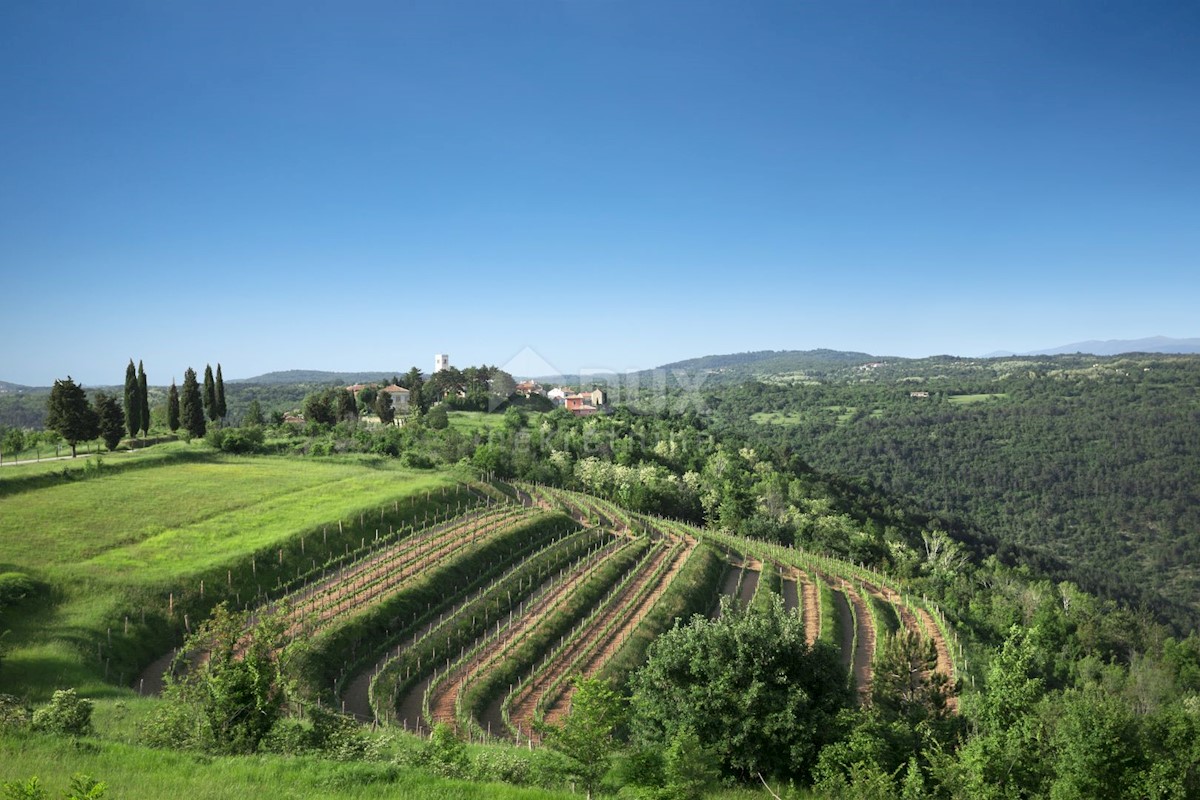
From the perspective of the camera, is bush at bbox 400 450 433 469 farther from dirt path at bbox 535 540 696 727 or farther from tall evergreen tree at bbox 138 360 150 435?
dirt path at bbox 535 540 696 727

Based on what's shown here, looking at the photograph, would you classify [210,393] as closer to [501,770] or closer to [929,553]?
[501,770]

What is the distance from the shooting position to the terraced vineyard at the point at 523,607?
87.7 feet

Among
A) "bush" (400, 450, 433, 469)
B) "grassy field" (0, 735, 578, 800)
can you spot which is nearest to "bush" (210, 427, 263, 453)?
"bush" (400, 450, 433, 469)

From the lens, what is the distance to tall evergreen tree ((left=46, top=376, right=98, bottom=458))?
51750 millimetres

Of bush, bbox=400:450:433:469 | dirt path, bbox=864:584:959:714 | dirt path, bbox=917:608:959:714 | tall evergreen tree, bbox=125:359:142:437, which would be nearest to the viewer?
dirt path, bbox=917:608:959:714

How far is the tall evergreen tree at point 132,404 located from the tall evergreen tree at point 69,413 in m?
6.73

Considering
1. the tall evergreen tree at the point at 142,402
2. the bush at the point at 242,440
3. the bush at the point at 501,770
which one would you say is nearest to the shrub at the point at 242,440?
the bush at the point at 242,440

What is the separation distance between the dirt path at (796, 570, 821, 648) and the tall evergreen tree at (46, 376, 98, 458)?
5625 cm

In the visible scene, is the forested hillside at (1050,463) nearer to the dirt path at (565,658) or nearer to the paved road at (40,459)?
the dirt path at (565,658)

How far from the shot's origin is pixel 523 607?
1468 inches

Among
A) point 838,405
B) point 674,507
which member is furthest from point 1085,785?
point 838,405

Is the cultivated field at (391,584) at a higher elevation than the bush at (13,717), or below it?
below

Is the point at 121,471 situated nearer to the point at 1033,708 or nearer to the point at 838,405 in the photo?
the point at 1033,708

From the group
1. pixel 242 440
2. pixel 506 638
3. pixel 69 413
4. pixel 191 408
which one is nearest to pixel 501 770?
pixel 506 638
